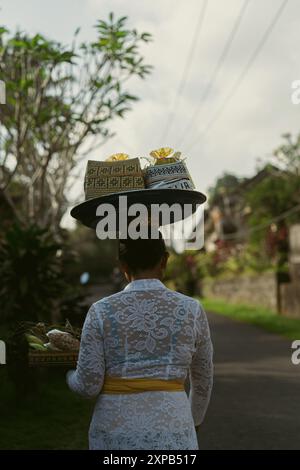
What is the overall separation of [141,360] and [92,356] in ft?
0.63

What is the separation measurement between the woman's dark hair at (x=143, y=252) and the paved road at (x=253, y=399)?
395cm

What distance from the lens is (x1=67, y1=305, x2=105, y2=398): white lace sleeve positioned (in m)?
2.88

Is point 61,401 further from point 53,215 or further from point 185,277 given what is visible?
point 185,277

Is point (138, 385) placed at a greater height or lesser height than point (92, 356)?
lesser

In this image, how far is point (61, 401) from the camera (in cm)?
878

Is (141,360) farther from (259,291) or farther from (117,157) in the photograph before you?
(259,291)

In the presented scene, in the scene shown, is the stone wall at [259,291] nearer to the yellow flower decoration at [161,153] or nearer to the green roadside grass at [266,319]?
the green roadside grass at [266,319]

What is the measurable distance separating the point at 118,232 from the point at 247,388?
731cm

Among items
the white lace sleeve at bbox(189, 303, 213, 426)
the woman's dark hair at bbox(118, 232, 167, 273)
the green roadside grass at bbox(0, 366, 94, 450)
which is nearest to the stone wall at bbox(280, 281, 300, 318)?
the green roadside grass at bbox(0, 366, 94, 450)

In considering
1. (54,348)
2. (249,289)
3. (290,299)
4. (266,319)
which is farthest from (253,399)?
(249,289)

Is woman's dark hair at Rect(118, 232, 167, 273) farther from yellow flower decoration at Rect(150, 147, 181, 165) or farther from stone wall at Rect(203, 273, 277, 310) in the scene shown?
stone wall at Rect(203, 273, 277, 310)

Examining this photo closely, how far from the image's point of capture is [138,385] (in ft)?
9.29

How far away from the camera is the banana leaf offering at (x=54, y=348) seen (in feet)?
10.3

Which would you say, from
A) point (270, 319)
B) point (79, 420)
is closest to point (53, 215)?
point (79, 420)
